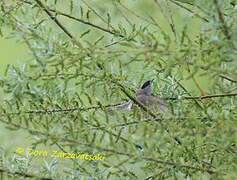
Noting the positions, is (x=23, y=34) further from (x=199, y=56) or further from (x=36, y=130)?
(x=199, y=56)

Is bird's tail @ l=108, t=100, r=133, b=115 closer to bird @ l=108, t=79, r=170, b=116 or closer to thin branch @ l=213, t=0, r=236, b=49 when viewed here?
bird @ l=108, t=79, r=170, b=116

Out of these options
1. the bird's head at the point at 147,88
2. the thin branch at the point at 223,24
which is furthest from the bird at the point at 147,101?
the thin branch at the point at 223,24

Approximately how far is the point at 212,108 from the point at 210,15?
35cm

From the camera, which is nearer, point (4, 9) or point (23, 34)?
point (23, 34)

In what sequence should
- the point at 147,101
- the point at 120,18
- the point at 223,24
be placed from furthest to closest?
1. the point at 120,18
2. the point at 147,101
3. the point at 223,24

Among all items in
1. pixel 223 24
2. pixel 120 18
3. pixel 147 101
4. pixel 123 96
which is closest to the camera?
pixel 223 24

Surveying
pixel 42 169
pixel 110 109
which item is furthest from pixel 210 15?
pixel 42 169

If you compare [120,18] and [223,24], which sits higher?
[120,18]

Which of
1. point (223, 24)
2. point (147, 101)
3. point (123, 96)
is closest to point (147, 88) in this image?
point (147, 101)

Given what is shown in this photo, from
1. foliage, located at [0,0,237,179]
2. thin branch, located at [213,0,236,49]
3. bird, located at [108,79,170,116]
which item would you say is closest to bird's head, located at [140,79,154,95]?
bird, located at [108,79,170,116]

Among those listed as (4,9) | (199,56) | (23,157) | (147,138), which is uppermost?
(4,9)

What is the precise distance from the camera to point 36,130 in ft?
2.31

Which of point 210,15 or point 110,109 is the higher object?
point 210,15

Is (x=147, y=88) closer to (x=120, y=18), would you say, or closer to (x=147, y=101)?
(x=147, y=101)
